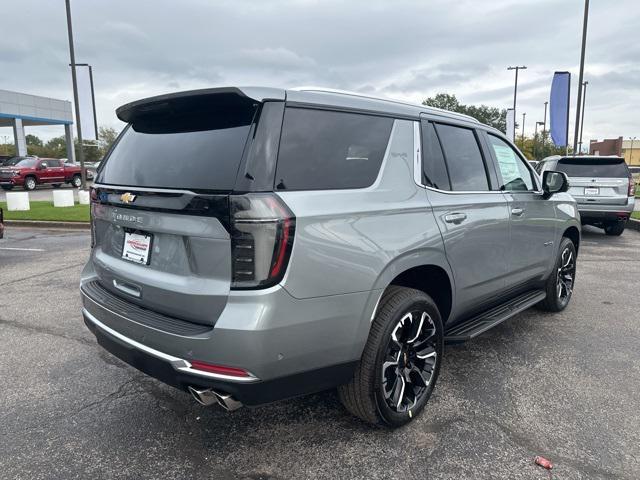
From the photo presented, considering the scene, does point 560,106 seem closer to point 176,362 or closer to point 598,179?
point 598,179

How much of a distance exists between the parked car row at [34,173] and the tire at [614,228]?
81.8 feet

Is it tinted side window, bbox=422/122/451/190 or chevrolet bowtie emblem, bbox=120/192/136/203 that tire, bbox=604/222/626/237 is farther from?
chevrolet bowtie emblem, bbox=120/192/136/203

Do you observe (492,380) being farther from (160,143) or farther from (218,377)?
(160,143)

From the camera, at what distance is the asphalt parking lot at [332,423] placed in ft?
8.12

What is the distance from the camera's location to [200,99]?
2.41 metres

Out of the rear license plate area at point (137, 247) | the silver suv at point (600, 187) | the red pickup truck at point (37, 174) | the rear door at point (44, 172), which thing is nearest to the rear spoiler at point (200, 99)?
the rear license plate area at point (137, 247)

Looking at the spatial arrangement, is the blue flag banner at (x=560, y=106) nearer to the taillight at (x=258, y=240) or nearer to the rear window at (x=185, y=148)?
the rear window at (x=185, y=148)

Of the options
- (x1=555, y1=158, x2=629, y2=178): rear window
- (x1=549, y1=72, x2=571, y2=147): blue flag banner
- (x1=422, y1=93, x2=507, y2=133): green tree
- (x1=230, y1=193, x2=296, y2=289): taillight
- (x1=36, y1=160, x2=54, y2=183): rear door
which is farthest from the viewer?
(x1=422, y1=93, x2=507, y2=133): green tree

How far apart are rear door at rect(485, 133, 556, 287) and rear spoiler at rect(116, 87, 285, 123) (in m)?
2.24

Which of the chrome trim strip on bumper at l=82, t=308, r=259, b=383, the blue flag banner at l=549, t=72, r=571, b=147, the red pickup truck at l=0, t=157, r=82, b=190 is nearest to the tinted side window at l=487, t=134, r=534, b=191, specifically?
the chrome trim strip on bumper at l=82, t=308, r=259, b=383

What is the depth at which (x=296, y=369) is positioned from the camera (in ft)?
7.38

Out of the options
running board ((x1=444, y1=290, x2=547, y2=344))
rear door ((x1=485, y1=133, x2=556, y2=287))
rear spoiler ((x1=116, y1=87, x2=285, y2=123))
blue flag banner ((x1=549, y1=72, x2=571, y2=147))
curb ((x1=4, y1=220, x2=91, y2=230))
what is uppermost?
blue flag banner ((x1=549, y1=72, x2=571, y2=147))

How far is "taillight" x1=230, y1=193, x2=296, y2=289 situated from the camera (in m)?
2.09

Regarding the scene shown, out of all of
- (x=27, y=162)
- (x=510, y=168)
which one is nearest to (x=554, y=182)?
(x=510, y=168)
